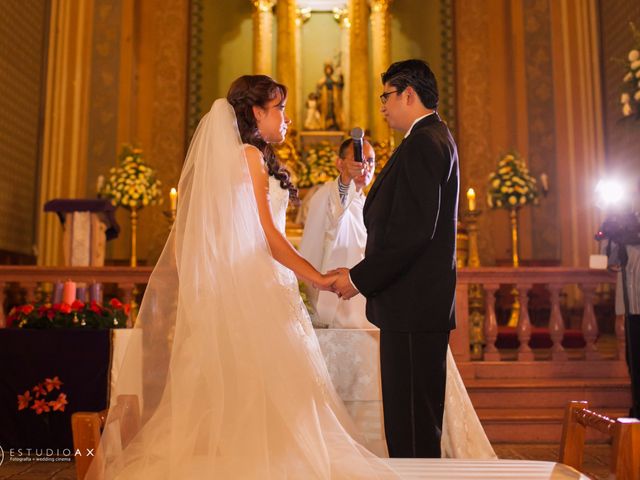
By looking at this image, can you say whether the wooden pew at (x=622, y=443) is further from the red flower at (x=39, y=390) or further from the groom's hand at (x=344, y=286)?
the red flower at (x=39, y=390)

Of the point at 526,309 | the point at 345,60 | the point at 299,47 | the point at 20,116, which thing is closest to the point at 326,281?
the point at 526,309

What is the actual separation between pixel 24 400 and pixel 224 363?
251 cm

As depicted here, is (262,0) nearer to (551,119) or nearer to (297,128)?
(297,128)

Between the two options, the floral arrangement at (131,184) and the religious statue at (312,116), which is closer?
the floral arrangement at (131,184)

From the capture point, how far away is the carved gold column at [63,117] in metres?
9.52

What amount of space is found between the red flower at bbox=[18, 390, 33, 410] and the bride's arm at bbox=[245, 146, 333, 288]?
2.33 m

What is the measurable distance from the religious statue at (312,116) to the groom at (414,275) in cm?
791

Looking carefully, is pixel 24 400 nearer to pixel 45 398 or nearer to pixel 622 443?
pixel 45 398

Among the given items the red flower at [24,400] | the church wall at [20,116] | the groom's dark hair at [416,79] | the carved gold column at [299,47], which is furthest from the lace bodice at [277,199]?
the carved gold column at [299,47]

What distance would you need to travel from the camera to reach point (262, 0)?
11000mm

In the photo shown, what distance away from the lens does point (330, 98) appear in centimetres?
1110

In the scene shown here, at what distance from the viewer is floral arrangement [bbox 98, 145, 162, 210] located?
28.8 ft

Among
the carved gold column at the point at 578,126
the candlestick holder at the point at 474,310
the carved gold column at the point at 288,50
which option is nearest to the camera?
the candlestick holder at the point at 474,310

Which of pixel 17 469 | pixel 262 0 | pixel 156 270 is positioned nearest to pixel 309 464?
pixel 156 270
